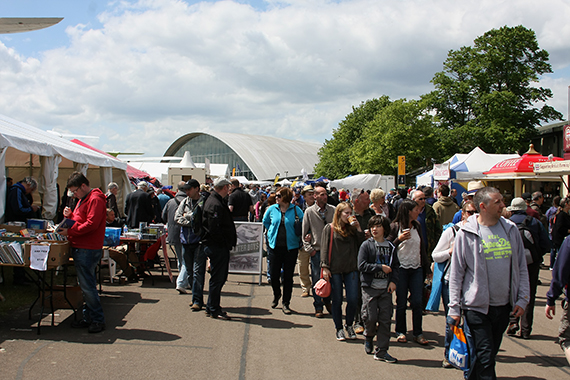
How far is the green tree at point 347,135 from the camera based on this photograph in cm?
5728

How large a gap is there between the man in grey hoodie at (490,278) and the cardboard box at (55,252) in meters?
4.49

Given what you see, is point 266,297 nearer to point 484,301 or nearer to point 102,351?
point 102,351

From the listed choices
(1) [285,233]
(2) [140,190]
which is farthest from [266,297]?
(2) [140,190]

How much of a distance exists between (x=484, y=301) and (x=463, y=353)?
462 millimetres

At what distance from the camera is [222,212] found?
21.6 ft

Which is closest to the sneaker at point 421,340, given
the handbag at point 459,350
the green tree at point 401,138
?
the handbag at point 459,350

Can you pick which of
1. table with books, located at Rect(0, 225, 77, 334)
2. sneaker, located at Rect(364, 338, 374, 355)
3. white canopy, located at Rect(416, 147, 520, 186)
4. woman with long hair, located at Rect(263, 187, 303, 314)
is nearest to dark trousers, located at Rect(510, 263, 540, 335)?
sneaker, located at Rect(364, 338, 374, 355)

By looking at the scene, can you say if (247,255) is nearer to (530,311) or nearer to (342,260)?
(342,260)

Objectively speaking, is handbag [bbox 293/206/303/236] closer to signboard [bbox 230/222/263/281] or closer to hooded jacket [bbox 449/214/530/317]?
signboard [bbox 230/222/263/281]

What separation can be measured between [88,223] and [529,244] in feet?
17.8

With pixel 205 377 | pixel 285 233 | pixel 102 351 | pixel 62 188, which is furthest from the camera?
pixel 62 188

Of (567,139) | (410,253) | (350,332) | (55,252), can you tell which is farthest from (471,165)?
(55,252)

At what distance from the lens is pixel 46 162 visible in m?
10.2

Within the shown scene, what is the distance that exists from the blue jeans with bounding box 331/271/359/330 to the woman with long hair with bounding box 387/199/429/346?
1.70 feet
